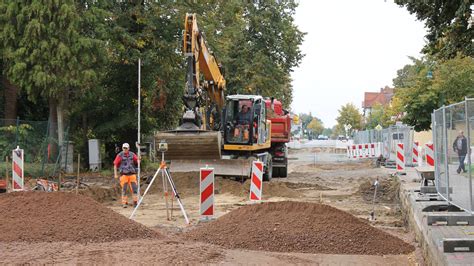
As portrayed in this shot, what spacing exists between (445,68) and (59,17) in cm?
2619

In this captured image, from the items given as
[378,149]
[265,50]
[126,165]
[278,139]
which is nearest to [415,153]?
[278,139]

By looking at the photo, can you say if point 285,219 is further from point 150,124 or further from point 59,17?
point 150,124

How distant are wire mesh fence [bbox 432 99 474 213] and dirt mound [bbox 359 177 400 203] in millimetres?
8959

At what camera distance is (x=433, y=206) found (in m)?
10.1

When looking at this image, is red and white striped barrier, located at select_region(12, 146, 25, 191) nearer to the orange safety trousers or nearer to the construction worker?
the construction worker

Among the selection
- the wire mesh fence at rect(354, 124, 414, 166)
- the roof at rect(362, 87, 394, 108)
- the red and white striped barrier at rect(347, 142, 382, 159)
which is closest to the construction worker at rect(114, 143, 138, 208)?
the wire mesh fence at rect(354, 124, 414, 166)

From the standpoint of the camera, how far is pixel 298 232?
9898mm

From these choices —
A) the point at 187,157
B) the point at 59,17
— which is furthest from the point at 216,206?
the point at 59,17

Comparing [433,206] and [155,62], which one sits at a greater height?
[155,62]

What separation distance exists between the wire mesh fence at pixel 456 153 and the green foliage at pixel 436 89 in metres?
27.3

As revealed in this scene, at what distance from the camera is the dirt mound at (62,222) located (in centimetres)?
992

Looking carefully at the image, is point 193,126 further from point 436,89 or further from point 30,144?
point 436,89

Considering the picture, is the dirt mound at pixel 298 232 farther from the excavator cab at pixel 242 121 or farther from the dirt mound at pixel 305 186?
→ the dirt mound at pixel 305 186

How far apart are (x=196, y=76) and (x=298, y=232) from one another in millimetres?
7717
